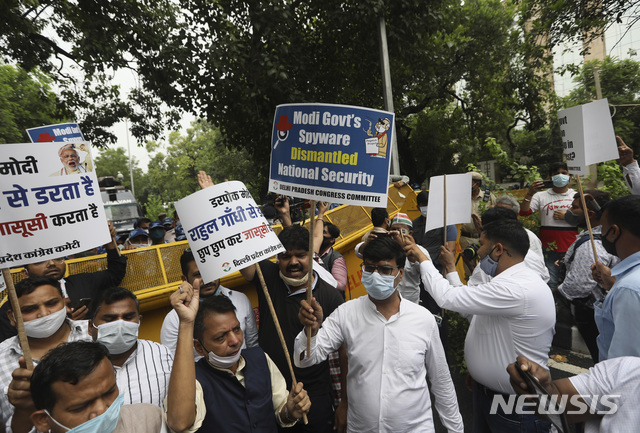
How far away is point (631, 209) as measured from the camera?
2.11m

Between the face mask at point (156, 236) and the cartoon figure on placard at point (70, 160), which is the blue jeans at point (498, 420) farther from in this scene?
the face mask at point (156, 236)

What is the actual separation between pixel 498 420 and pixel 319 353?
1.20 meters

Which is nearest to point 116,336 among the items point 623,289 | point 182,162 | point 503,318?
point 503,318

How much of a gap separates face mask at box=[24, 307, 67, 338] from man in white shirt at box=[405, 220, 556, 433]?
247 centimetres

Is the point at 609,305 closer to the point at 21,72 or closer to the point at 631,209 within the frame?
the point at 631,209

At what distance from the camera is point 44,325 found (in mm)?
2424

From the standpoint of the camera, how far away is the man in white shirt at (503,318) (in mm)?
2404

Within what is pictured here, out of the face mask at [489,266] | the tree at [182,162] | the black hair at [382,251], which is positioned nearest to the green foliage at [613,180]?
the face mask at [489,266]

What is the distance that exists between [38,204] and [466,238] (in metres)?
5.20

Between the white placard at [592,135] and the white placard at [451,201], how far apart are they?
3.51ft

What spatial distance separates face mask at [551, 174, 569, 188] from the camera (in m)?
5.37

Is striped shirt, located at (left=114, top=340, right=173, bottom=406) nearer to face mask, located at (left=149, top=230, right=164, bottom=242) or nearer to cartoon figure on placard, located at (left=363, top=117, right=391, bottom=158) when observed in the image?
cartoon figure on placard, located at (left=363, top=117, right=391, bottom=158)

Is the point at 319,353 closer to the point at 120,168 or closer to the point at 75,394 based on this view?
the point at 75,394

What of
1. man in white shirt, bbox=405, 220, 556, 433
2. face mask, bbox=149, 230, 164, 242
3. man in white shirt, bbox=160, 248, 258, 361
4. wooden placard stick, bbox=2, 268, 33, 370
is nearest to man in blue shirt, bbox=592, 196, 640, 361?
man in white shirt, bbox=405, 220, 556, 433
